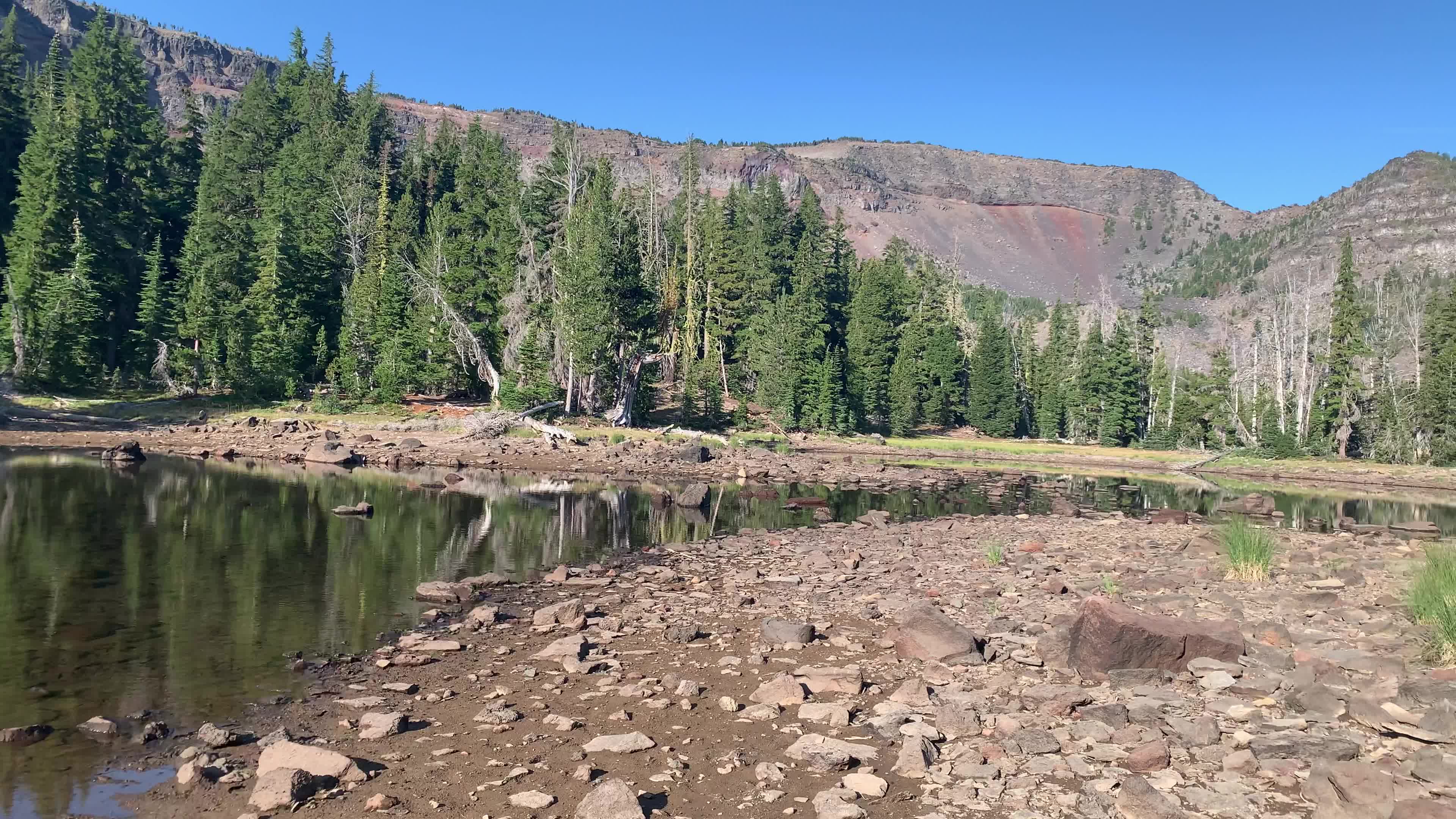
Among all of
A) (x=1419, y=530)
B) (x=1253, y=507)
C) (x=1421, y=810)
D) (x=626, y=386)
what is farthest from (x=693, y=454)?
(x=1421, y=810)

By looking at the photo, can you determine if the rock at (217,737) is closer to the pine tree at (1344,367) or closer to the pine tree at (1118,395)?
the pine tree at (1344,367)

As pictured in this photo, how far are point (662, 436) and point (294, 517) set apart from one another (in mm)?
28642

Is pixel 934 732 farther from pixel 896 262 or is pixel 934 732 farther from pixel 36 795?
pixel 896 262

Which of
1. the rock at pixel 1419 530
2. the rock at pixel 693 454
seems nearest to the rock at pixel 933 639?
the rock at pixel 1419 530

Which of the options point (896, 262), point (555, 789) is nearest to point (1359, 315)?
point (896, 262)

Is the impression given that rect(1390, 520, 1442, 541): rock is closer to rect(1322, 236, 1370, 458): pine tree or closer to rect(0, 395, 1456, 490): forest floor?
rect(0, 395, 1456, 490): forest floor

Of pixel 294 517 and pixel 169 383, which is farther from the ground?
pixel 169 383

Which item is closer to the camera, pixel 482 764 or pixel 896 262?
pixel 482 764

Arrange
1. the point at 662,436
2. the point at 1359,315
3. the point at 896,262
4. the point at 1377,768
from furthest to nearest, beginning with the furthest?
the point at 896,262
the point at 1359,315
the point at 662,436
the point at 1377,768

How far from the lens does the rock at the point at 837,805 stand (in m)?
7.02

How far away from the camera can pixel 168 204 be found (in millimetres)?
71188

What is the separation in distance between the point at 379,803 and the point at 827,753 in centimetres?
403

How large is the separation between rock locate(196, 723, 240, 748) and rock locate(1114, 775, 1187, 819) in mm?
8492

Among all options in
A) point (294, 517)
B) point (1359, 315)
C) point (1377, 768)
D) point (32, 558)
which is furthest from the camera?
point (1359, 315)
